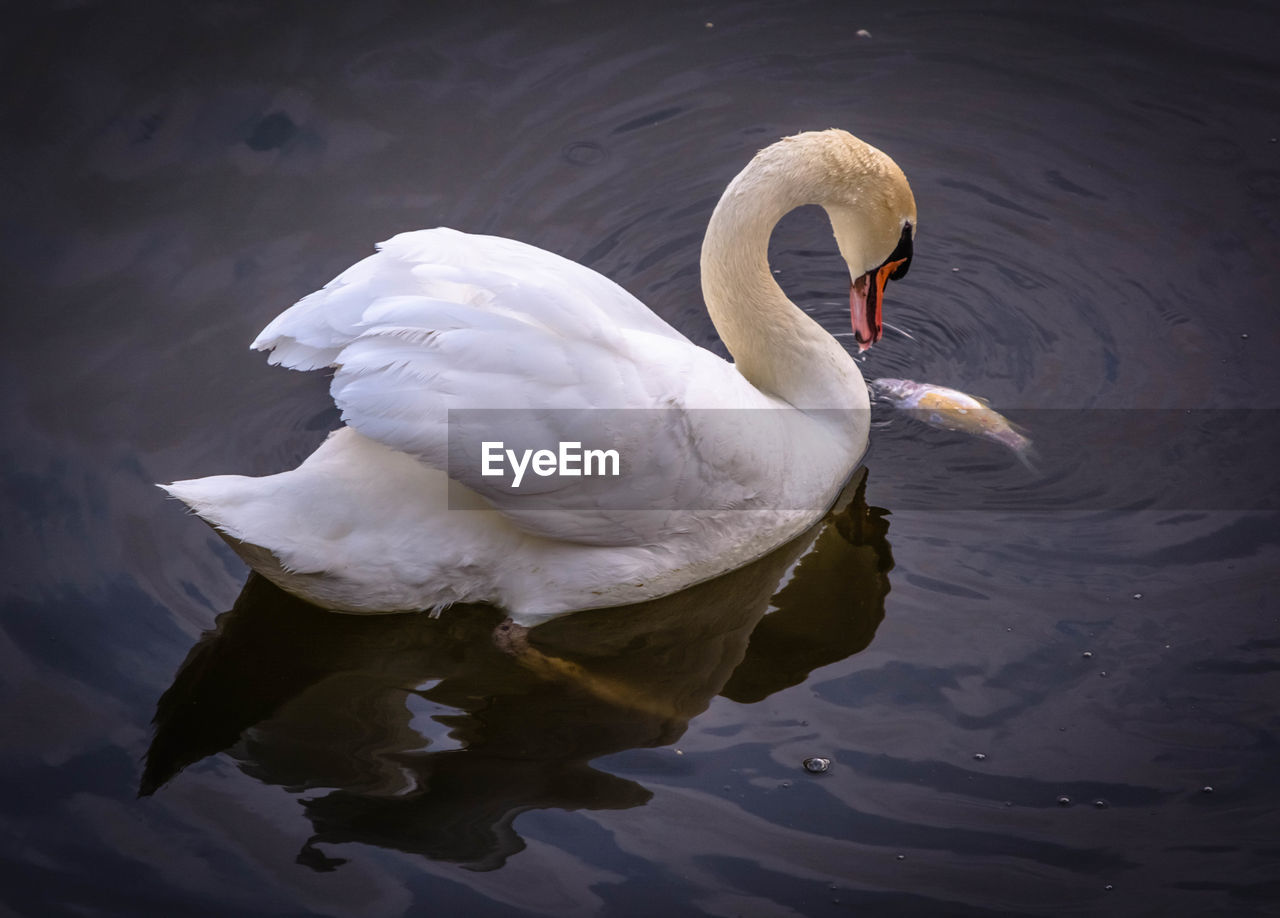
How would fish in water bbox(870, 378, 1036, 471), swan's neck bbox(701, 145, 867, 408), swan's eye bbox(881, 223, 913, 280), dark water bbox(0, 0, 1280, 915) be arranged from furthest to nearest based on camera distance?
1. fish in water bbox(870, 378, 1036, 471)
2. swan's eye bbox(881, 223, 913, 280)
3. swan's neck bbox(701, 145, 867, 408)
4. dark water bbox(0, 0, 1280, 915)

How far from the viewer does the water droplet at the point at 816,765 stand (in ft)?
14.9

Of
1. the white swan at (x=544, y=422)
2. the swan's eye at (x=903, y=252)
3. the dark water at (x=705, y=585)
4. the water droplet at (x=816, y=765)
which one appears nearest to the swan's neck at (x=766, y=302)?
the white swan at (x=544, y=422)

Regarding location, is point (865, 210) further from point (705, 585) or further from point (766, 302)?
point (705, 585)

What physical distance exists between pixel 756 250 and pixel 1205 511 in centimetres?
226

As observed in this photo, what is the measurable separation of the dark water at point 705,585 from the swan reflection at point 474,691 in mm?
17

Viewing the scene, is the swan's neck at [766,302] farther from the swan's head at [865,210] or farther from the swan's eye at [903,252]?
the swan's eye at [903,252]

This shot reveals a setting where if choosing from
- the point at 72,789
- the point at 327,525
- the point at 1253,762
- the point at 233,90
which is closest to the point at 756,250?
the point at 327,525

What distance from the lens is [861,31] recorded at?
8070mm

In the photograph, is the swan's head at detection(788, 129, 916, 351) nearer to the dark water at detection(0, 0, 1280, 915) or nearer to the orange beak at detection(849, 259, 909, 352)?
the orange beak at detection(849, 259, 909, 352)

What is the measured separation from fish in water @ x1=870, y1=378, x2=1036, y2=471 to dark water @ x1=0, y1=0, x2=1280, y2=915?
3.6 inches

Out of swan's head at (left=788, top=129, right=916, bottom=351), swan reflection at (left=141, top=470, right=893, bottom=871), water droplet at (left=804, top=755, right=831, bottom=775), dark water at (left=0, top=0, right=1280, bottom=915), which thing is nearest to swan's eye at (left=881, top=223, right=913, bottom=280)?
swan's head at (left=788, top=129, right=916, bottom=351)

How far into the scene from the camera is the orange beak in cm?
547

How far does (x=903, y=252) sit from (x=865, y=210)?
0.30m

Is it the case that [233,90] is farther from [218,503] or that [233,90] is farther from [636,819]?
[636,819]
